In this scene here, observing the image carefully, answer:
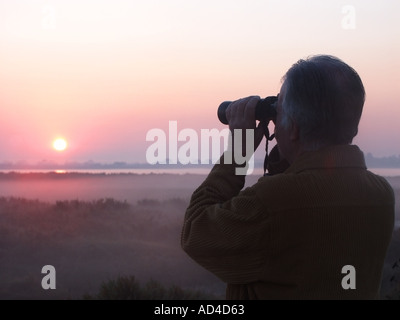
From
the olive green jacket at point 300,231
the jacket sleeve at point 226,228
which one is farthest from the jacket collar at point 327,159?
the jacket sleeve at point 226,228

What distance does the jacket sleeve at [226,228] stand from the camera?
1453 mm

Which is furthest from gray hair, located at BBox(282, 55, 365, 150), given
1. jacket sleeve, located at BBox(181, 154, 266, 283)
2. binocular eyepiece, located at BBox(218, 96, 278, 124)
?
jacket sleeve, located at BBox(181, 154, 266, 283)

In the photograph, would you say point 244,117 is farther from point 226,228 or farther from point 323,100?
point 226,228

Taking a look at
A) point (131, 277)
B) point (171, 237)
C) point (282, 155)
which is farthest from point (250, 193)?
point (171, 237)

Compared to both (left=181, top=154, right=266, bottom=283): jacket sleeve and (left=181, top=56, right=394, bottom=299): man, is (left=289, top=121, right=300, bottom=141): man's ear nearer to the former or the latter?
(left=181, top=56, right=394, bottom=299): man

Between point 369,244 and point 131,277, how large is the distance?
4.20 meters

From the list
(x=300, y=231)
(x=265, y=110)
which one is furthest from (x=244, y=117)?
(x=300, y=231)

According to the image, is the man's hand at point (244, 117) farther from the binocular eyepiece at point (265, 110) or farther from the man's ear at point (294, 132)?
A: the man's ear at point (294, 132)

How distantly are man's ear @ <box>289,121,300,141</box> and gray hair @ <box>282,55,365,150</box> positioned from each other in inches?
0.4

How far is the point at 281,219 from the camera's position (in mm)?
1448

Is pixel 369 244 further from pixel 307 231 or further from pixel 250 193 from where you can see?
pixel 250 193

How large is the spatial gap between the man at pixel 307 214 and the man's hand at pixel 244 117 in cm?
10

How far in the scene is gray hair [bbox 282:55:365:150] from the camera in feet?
4.91

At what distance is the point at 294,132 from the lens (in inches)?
61.0
